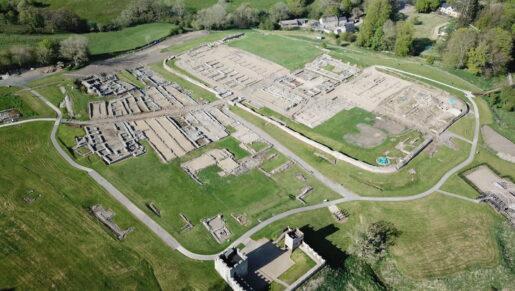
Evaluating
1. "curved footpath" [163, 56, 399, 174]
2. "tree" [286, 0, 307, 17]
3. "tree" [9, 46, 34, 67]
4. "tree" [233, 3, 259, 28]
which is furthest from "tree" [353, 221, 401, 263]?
"tree" [286, 0, 307, 17]

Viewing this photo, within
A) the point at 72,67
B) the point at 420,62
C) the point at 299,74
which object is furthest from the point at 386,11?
the point at 72,67

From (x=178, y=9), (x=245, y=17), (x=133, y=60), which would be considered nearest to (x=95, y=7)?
(x=178, y=9)

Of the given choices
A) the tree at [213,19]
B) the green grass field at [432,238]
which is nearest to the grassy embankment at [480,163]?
the green grass field at [432,238]

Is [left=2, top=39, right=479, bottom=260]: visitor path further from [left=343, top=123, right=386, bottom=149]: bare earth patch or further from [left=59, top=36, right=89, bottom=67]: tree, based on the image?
[left=59, top=36, right=89, bottom=67]: tree

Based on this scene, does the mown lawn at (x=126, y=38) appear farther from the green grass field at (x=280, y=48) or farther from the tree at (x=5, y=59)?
the green grass field at (x=280, y=48)

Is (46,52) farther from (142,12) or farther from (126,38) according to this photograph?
(142,12)

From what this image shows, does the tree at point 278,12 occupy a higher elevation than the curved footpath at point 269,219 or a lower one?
higher
